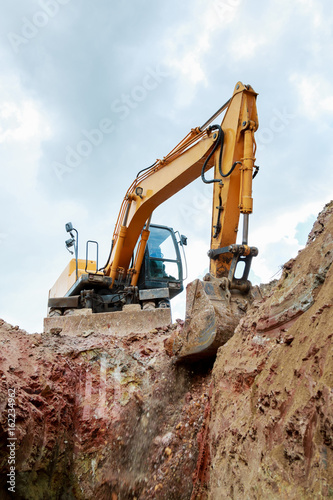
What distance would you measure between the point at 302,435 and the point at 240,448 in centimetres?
59

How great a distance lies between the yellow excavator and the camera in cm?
408

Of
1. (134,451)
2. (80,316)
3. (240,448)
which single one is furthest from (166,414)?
(80,316)

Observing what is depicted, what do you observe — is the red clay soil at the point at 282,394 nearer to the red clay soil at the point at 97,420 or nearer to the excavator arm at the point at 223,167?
the red clay soil at the point at 97,420

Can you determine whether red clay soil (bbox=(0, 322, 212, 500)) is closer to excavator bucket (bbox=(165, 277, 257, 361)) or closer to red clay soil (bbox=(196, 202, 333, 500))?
excavator bucket (bbox=(165, 277, 257, 361))

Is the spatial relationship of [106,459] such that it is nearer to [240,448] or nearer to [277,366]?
[240,448]

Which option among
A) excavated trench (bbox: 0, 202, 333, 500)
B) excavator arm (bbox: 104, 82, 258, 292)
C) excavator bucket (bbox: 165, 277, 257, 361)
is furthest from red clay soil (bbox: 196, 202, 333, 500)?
excavator arm (bbox: 104, 82, 258, 292)

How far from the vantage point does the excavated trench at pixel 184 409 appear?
1817 millimetres

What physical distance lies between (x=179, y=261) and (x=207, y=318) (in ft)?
17.0

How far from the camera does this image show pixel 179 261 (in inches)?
356

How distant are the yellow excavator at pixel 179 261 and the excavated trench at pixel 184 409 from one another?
0.62 metres

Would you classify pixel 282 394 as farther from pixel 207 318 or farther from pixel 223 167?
pixel 223 167

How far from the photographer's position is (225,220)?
196 inches

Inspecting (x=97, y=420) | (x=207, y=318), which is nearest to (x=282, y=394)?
(x=207, y=318)

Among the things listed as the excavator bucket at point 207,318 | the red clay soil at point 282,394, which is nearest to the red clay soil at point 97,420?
the excavator bucket at point 207,318
